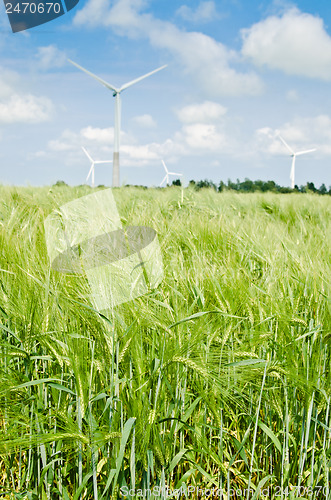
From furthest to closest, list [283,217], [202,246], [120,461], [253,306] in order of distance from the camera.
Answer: [283,217]
[202,246]
[253,306]
[120,461]

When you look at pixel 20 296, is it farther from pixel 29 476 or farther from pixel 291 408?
pixel 291 408

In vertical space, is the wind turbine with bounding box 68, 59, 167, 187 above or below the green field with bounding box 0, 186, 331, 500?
above

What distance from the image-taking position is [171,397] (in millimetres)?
1366

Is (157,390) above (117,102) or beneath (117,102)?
beneath

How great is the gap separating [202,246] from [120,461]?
152cm

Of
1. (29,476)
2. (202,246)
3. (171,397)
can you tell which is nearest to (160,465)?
(171,397)

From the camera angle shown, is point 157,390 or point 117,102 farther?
point 117,102

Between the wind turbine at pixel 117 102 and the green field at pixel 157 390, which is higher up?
the wind turbine at pixel 117 102

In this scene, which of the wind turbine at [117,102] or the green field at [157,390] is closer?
the green field at [157,390]

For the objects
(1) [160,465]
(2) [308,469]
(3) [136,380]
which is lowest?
(2) [308,469]

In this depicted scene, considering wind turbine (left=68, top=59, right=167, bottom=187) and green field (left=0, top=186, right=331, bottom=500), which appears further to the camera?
wind turbine (left=68, top=59, right=167, bottom=187)

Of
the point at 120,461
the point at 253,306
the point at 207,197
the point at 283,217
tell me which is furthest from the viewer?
the point at 207,197

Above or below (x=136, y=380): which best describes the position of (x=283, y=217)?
above

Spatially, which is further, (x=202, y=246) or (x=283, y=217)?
(x=283, y=217)
